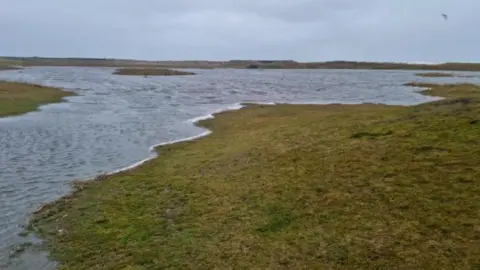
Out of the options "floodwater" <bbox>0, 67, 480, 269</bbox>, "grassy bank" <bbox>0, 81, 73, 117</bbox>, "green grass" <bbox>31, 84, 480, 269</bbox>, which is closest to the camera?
"green grass" <bbox>31, 84, 480, 269</bbox>

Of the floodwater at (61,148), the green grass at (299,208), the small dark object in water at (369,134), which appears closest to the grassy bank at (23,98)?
the floodwater at (61,148)

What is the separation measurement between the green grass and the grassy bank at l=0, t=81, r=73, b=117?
100 ft

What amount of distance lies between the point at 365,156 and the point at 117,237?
34.8 ft

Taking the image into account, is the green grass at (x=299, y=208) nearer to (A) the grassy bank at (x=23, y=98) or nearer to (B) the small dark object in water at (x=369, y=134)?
(B) the small dark object in water at (x=369, y=134)

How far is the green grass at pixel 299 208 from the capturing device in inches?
482

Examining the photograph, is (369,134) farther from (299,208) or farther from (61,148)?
(61,148)

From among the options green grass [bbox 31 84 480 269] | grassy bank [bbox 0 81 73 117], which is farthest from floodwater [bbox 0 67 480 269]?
grassy bank [bbox 0 81 73 117]

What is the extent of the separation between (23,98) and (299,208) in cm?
5150

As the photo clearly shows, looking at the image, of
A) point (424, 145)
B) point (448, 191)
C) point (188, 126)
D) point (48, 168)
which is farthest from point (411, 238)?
point (188, 126)

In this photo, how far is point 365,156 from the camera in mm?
19906

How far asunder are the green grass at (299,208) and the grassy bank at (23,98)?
30.6m

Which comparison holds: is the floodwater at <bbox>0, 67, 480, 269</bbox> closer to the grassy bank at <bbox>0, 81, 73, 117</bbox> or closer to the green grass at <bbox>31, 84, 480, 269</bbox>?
the green grass at <bbox>31, 84, 480, 269</bbox>

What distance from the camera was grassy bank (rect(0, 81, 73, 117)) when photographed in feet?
162

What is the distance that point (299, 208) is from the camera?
15.4 meters
